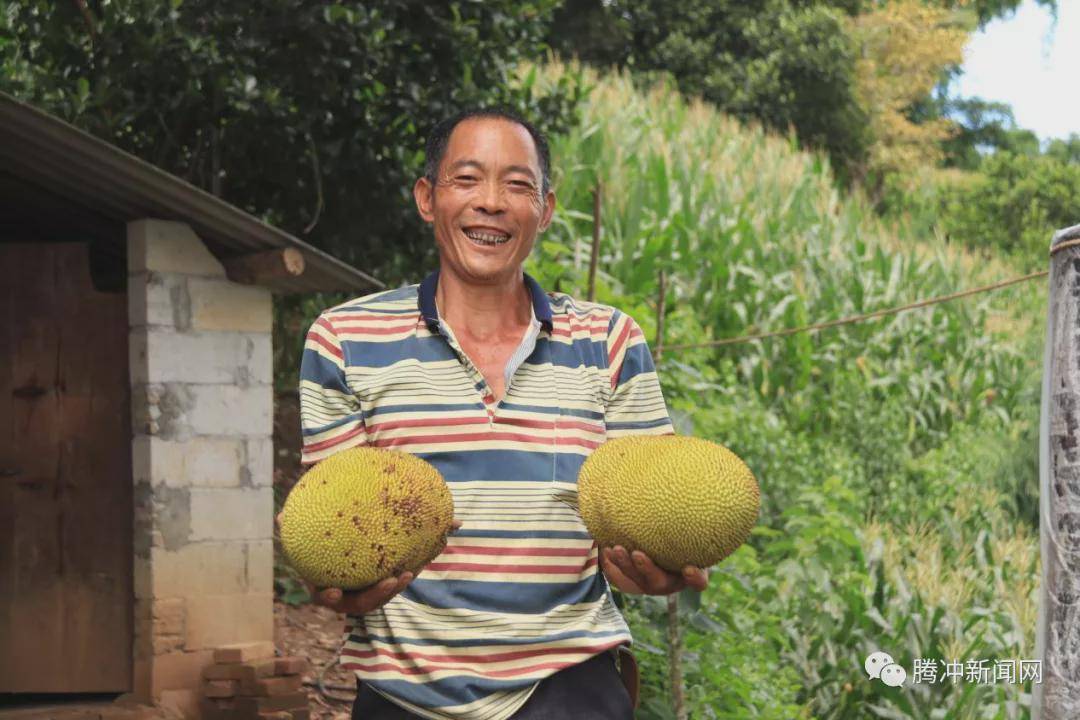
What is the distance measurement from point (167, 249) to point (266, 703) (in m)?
2.06

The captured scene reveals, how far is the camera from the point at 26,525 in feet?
19.0

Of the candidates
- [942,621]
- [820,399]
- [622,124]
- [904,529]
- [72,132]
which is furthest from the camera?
[622,124]

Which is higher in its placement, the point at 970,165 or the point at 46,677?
the point at 970,165

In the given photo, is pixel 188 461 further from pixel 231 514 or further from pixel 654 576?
pixel 654 576

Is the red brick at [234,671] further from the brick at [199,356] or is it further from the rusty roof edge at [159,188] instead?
the rusty roof edge at [159,188]

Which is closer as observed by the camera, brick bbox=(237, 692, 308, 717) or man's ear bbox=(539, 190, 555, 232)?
man's ear bbox=(539, 190, 555, 232)

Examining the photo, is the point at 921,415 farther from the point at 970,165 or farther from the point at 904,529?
the point at 970,165

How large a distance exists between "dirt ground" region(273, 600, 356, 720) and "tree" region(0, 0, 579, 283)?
2.28 m

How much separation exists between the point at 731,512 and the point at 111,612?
448 cm

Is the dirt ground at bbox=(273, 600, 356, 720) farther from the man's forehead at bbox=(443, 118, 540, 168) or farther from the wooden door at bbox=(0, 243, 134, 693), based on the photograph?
the man's forehead at bbox=(443, 118, 540, 168)

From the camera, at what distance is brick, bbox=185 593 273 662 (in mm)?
5598

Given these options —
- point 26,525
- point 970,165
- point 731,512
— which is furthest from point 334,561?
point 970,165
